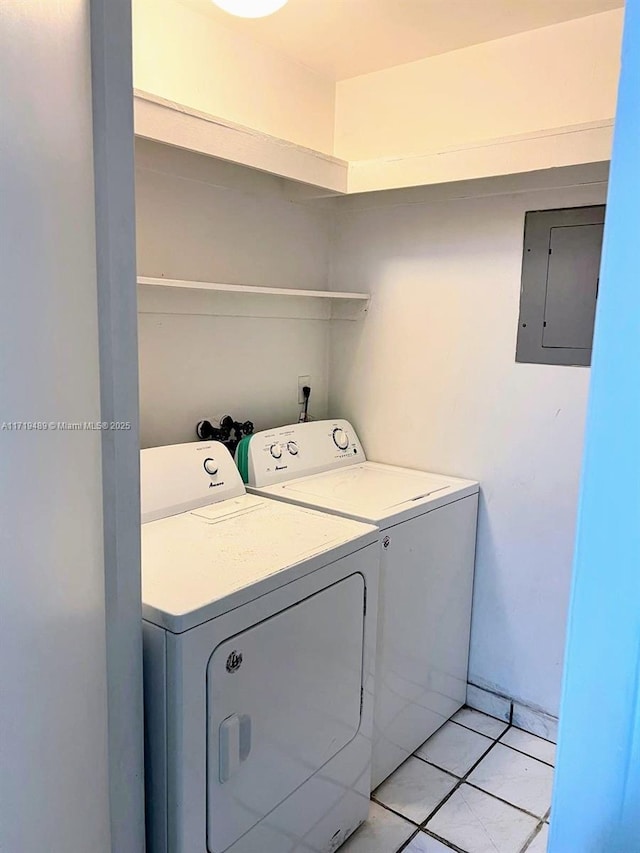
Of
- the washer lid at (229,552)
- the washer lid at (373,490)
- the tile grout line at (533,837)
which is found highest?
the washer lid at (373,490)

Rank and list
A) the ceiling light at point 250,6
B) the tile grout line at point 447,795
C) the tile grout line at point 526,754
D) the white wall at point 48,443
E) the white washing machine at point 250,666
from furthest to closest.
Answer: the tile grout line at point 526,754, the tile grout line at point 447,795, the ceiling light at point 250,6, the white washing machine at point 250,666, the white wall at point 48,443

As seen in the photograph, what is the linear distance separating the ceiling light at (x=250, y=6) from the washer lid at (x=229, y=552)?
55.7 inches

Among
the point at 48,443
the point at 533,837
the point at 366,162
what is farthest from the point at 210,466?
the point at 533,837

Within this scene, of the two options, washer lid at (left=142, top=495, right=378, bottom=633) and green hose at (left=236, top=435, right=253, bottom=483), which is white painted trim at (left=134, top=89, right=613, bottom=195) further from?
washer lid at (left=142, top=495, right=378, bottom=633)

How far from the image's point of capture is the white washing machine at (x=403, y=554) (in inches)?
78.5

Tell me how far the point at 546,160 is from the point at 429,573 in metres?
1.39

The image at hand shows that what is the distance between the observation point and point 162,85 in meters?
1.96

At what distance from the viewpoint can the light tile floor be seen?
6.09ft

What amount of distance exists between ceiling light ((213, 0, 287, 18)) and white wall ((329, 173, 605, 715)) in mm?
934

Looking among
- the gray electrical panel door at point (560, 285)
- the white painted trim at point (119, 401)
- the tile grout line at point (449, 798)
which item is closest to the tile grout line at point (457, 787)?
the tile grout line at point (449, 798)

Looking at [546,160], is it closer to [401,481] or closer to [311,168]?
[311,168]

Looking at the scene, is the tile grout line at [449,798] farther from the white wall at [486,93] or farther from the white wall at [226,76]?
the white wall at [226,76]

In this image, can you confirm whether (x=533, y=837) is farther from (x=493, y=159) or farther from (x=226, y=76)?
(x=226, y=76)

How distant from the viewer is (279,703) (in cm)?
152
